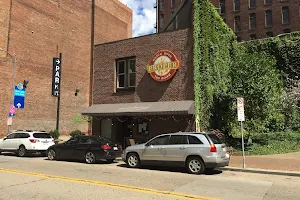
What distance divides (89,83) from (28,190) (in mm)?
33766

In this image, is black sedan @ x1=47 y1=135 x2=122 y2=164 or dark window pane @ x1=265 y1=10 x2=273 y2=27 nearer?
black sedan @ x1=47 y1=135 x2=122 y2=164

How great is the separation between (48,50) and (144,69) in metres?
20.0

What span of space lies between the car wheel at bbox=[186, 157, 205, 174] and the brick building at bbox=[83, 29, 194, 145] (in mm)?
4829

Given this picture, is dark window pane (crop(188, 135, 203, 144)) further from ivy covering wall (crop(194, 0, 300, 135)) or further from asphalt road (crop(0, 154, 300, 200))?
ivy covering wall (crop(194, 0, 300, 135))

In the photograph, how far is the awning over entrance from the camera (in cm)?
1636

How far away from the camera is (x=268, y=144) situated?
725 inches

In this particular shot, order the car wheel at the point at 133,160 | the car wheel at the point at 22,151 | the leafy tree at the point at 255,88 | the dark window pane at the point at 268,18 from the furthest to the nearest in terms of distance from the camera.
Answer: the dark window pane at the point at 268,18, the car wheel at the point at 22,151, the leafy tree at the point at 255,88, the car wheel at the point at 133,160

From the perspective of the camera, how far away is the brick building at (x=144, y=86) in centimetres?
1744

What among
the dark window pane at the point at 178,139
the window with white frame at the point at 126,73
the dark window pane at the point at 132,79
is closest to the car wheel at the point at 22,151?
the window with white frame at the point at 126,73

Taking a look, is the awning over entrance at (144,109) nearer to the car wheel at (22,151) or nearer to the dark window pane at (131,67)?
the dark window pane at (131,67)

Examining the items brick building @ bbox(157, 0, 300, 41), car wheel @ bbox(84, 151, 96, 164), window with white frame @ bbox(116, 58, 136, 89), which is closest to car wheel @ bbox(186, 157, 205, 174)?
car wheel @ bbox(84, 151, 96, 164)

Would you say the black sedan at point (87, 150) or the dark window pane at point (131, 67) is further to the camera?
the dark window pane at point (131, 67)

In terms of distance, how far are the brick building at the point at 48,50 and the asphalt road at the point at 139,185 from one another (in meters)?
21.7

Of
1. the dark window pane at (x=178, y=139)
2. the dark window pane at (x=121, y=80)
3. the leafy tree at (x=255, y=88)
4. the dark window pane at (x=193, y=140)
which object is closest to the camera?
the dark window pane at (x=193, y=140)
